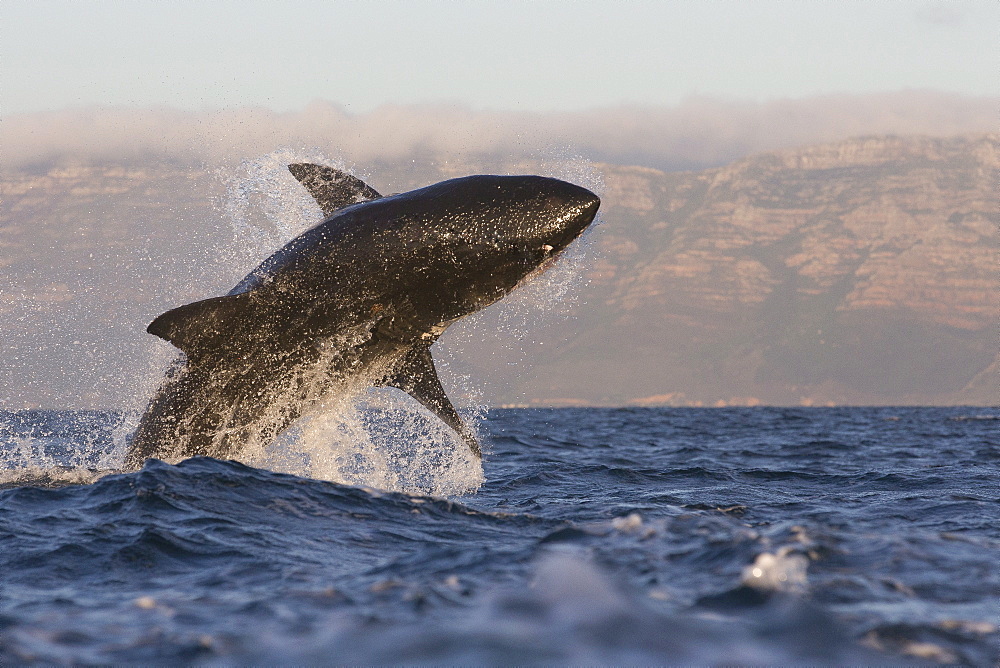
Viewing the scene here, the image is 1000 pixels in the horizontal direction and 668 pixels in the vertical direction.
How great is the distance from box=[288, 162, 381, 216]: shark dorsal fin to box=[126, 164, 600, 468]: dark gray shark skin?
0.01 m

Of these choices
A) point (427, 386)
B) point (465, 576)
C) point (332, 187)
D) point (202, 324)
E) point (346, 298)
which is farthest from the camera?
point (427, 386)

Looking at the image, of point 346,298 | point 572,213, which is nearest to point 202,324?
point 346,298

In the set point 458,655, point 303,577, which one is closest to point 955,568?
point 458,655

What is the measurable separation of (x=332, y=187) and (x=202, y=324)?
2156 mm

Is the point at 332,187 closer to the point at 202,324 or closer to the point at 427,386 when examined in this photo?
the point at 202,324

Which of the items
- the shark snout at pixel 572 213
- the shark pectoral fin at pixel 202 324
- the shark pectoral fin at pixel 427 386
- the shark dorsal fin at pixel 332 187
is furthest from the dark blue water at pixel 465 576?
the shark dorsal fin at pixel 332 187

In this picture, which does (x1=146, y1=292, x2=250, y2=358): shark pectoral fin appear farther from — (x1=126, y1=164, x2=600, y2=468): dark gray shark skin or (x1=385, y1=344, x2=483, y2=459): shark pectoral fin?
(x1=385, y1=344, x2=483, y2=459): shark pectoral fin

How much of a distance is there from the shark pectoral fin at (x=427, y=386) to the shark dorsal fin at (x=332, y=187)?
1.91 metres

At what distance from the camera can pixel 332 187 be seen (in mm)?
11156

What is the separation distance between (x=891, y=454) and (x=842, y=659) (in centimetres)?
2216

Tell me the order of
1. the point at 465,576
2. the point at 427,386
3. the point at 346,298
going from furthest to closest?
1. the point at 427,386
2. the point at 346,298
3. the point at 465,576

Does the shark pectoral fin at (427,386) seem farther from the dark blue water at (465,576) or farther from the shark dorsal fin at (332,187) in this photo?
the shark dorsal fin at (332,187)

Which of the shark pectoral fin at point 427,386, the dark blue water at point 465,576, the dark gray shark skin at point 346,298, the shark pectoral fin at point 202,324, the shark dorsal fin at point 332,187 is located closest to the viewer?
the dark blue water at point 465,576

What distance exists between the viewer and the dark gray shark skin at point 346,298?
33.9 ft
